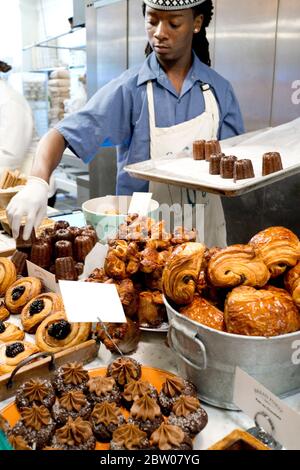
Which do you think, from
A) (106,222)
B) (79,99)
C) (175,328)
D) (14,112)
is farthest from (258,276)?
(79,99)

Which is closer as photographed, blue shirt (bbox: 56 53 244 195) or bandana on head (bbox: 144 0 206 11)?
bandana on head (bbox: 144 0 206 11)

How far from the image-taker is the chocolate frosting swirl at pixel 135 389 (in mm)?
1100

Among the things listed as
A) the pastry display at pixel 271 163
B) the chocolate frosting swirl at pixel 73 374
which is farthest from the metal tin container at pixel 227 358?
the pastry display at pixel 271 163

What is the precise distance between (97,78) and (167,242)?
3.75m

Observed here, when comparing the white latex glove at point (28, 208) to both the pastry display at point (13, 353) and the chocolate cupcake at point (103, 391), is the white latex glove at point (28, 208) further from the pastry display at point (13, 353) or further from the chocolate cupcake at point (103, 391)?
the chocolate cupcake at point (103, 391)

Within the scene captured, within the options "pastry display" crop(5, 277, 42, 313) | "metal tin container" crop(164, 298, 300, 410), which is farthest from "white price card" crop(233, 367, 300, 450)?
"pastry display" crop(5, 277, 42, 313)

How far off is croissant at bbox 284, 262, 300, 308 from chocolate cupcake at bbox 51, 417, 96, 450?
553mm

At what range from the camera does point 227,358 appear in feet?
3.42

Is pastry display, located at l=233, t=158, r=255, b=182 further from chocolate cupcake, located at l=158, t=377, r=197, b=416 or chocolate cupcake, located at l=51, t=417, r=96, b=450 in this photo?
chocolate cupcake, located at l=51, t=417, r=96, b=450

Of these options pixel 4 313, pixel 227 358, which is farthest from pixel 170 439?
pixel 4 313

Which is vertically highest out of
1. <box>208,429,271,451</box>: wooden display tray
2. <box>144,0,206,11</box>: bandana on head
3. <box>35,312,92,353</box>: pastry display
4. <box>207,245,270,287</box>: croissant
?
<box>144,0,206,11</box>: bandana on head

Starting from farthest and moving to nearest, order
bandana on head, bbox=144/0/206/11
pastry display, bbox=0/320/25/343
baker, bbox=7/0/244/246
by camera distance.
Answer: baker, bbox=7/0/244/246 < bandana on head, bbox=144/0/206/11 < pastry display, bbox=0/320/25/343

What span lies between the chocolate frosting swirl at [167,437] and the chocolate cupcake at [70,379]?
249mm

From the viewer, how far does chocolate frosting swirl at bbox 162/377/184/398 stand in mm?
1108
